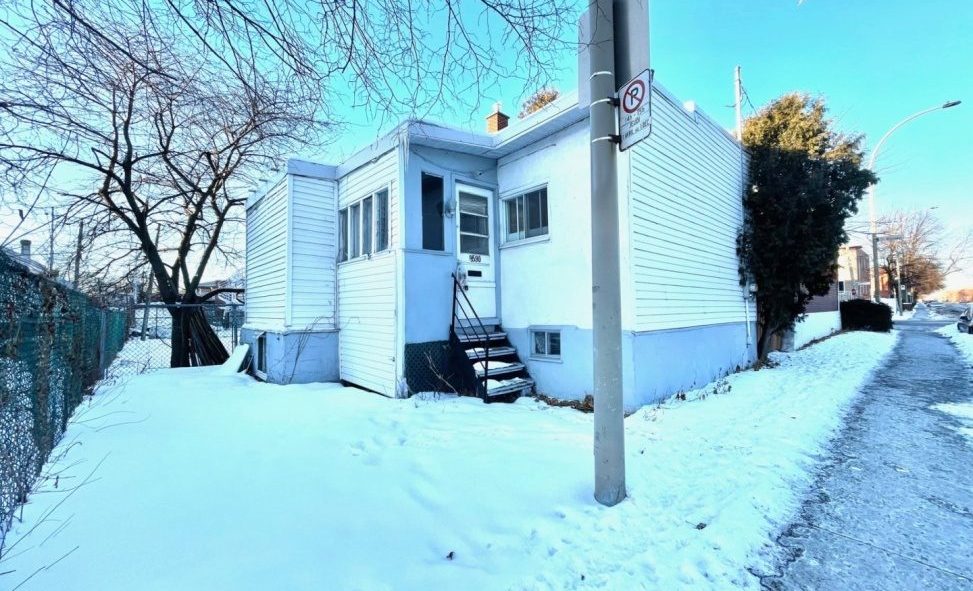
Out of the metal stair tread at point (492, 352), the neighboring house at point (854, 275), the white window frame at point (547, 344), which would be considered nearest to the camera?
the white window frame at point (547, 344)

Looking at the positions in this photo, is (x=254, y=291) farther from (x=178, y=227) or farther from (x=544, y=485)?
(x=544, y=485)

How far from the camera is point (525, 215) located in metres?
7.48

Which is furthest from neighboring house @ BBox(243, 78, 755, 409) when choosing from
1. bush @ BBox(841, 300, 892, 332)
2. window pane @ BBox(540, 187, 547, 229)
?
bush @ BBox(841, 300, 892, 332)

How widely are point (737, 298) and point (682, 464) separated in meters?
7.10

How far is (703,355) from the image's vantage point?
25.4 ft

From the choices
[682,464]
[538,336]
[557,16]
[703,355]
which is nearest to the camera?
[557,16]

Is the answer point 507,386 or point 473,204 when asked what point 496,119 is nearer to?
point 473,204

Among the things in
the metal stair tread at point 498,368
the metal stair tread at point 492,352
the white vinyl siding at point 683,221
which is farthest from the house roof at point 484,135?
the metal stair tread at point 498,368

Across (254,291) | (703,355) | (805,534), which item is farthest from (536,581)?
(254,291)

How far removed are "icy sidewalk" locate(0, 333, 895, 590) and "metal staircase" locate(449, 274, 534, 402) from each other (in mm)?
954

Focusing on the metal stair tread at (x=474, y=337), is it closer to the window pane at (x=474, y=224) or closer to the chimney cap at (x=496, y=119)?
the window pane at (x=474, y=224)

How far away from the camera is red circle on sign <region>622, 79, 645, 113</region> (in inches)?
114

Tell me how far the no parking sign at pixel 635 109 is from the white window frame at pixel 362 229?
15.0ft

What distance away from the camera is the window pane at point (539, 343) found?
7.03 metres
